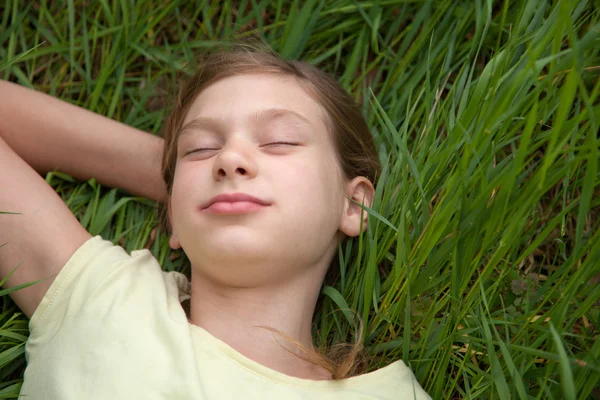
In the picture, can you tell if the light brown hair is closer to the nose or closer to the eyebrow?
the eyebrow

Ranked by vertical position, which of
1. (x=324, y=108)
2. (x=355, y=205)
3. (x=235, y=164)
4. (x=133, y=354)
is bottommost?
(x=133, y=354)

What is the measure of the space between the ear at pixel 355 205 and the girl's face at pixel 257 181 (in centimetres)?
2

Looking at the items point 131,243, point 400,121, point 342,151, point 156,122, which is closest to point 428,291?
point 342,151

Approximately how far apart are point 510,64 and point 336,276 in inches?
30.4

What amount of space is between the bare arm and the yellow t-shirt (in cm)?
40

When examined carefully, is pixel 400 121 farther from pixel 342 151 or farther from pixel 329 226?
pixel 329 226

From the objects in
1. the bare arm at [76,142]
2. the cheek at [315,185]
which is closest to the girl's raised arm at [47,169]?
the bare arm at [76,142]

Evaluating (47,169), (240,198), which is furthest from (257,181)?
(47,169)

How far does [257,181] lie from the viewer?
5.05ft

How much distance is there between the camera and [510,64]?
1681 millimetres

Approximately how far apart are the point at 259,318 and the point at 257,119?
1.66ft

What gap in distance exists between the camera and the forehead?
1.67 meters

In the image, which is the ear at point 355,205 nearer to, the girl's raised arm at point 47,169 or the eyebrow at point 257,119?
the eyebrow at point 257,119

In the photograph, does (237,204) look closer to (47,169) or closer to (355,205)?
(355,205)
